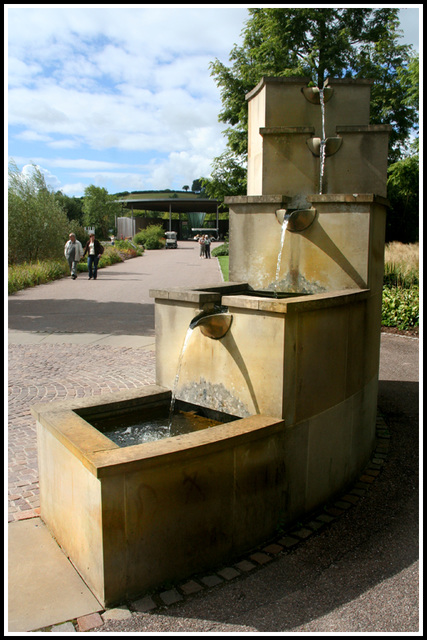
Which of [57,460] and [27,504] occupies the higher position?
[57,460]

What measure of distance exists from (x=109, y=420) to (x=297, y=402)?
59.4 inches

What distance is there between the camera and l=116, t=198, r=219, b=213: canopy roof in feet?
208

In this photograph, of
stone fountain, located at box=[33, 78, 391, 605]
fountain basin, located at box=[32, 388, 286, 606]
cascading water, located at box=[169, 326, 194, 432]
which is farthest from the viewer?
cascading water, located at box=[169, 326, 194, 432]

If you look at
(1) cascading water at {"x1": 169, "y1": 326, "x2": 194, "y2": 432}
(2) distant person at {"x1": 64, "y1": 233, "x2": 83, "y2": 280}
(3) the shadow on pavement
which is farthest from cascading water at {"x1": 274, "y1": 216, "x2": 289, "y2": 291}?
(2) distant person at {"x1": 64, "y1": 233, "x2": 83, "y2": 280}

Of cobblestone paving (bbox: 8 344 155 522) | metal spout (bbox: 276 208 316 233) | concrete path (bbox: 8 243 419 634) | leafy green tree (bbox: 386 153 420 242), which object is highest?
leafy green tree (bbox: 386 153 420 242)

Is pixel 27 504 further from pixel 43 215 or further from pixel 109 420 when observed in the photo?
pixel 43 215

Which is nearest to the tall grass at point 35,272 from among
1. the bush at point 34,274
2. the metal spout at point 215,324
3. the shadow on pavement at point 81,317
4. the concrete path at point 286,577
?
the bush at point 34,274

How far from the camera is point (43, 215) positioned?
24.7m

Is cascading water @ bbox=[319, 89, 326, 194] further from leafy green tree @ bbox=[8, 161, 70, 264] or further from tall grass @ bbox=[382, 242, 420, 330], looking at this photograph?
leafy green tree @ bbox=[8, 161, 70, 264]

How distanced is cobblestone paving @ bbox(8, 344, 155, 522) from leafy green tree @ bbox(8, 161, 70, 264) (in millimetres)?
15409

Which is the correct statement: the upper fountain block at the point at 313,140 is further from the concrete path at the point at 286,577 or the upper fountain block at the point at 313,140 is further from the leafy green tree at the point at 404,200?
the leafy green tree at the point at 404,200

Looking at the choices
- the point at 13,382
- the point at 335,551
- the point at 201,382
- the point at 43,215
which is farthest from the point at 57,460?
the point at 43,215

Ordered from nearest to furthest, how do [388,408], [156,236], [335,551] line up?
1. [335,551]
2. [388,408]
3. [156,236]

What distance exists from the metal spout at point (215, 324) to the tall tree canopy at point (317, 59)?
18.1m
